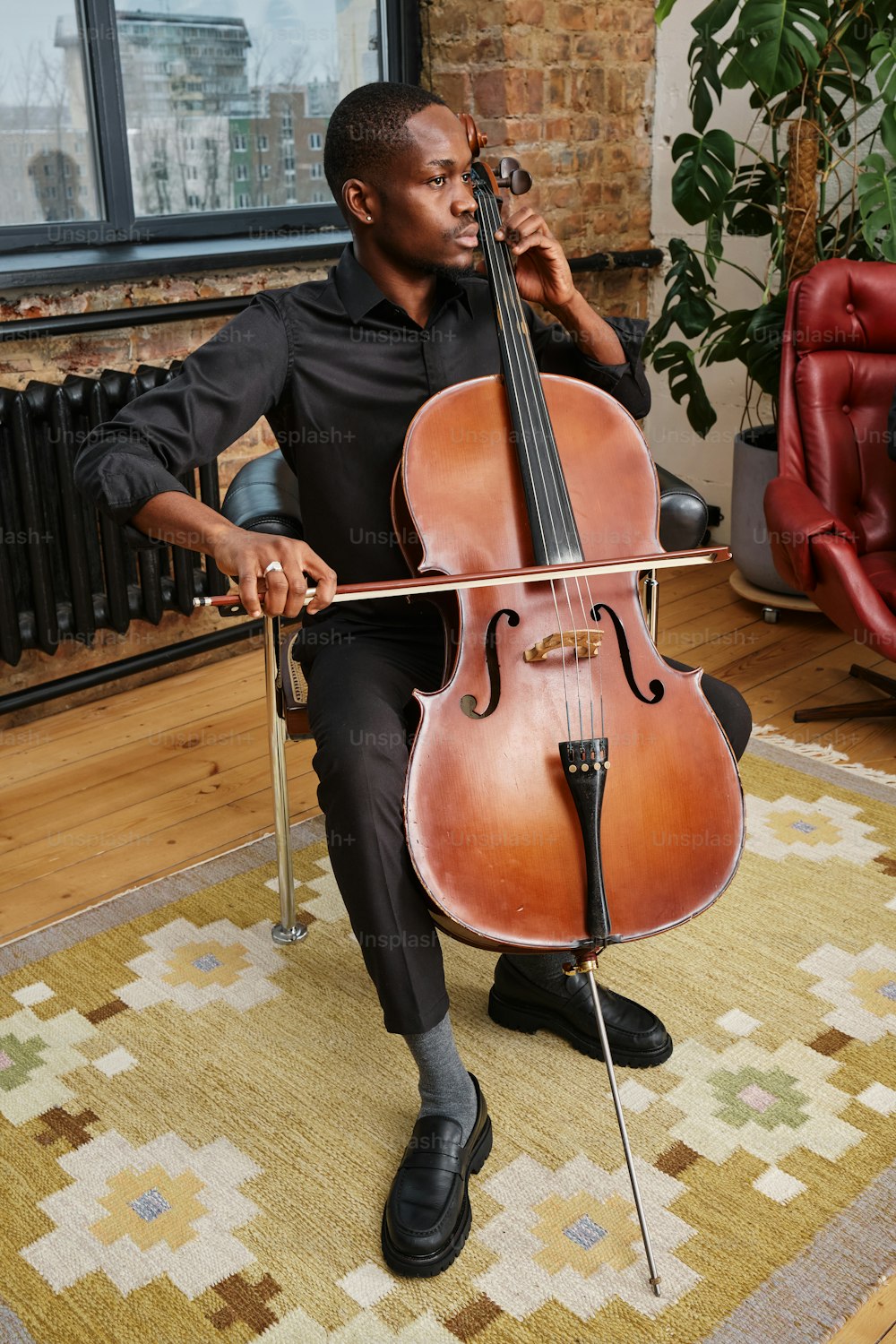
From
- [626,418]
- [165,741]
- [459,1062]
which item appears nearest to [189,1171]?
[459,1062]

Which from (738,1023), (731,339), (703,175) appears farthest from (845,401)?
(738,1023)

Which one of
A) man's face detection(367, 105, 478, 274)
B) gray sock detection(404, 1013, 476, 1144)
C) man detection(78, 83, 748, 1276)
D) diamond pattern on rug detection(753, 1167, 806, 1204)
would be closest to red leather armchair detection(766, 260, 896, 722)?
man detection(78, 83, 748, 1276)

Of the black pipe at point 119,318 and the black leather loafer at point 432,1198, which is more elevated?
the black pipe at point 119,318

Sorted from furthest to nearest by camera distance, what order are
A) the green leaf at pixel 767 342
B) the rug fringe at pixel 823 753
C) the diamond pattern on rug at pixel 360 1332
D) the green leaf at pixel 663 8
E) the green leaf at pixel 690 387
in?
1. the green leaf at pixel 690 387
2. the green leaf at pixel 767 342
3. the green leaf at pixel 663 8
4. the rug fringe at pixel 823 753
5. the diamond pattern on rug at pixel 360 1332

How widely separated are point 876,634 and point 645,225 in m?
1.88

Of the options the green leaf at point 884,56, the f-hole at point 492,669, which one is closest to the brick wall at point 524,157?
the green leaf at point 884,56

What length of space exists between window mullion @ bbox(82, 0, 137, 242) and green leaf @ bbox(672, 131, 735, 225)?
1.32 m

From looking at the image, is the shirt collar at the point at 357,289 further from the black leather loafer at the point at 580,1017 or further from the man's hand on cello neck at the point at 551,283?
the black leather loafer at the point at 580,1017

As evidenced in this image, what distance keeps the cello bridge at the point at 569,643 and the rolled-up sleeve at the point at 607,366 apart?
54 centimetres

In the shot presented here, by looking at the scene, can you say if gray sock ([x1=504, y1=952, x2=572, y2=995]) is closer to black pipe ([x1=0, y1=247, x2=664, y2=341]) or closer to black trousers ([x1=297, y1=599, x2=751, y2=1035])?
black trousers ([x1=297, y1=599, x2=751, y2=1035])

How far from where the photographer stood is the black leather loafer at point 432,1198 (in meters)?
1.32

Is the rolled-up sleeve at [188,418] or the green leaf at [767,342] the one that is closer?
the rolled-up sleeve at [188,418]

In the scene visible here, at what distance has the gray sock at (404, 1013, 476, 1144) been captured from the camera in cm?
142

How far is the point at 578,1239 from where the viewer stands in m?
1.36
